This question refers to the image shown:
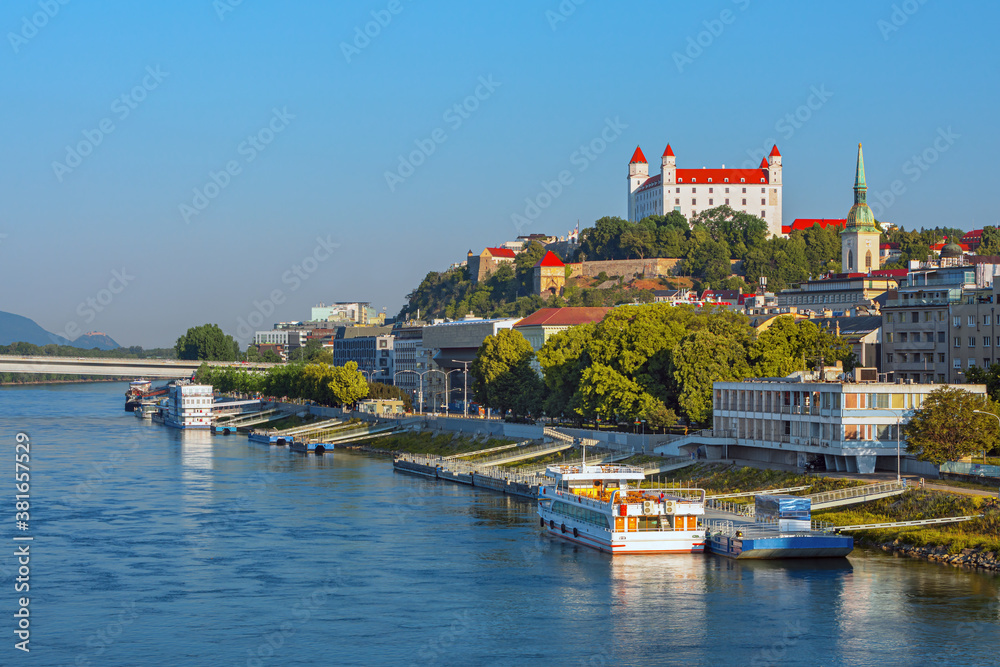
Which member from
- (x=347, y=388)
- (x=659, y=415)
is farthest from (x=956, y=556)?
(x=347, y=388)

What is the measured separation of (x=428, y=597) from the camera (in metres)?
43.6

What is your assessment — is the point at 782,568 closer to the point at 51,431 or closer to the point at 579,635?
the point at 579,635

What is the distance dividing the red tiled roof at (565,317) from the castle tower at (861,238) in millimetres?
33271

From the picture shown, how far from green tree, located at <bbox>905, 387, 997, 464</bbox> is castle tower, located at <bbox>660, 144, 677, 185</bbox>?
472ft

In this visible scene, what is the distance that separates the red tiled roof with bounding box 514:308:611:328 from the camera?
138 metres

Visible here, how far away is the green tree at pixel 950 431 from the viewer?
55.0 meters

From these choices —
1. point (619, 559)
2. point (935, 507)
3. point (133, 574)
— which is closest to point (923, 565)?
point (935, 507)

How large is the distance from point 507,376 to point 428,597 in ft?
203

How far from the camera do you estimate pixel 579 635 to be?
3878 centimetres

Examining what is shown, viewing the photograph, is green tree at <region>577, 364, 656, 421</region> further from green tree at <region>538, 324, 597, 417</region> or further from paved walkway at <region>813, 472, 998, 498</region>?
paved walkway at <region>813, 472, 998, 498</region>

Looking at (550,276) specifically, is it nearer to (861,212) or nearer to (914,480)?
(861,212)

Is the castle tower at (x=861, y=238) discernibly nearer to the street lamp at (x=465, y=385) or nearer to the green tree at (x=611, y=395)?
the street lamp at (x=465, y=385)

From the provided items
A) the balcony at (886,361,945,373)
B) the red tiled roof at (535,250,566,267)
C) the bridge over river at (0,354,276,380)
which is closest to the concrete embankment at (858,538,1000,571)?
the balcony at (886,361,945,373)

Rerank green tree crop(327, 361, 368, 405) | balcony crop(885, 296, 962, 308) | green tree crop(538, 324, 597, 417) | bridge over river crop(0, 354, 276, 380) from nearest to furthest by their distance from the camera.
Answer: balcony crop(885, 296, 962, 308)
green tree crop(538, 324, 597, 417)
green tree crop(327, 361, 368, 405)
bridge over river crop(0, 354, 276, 380)
